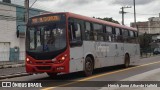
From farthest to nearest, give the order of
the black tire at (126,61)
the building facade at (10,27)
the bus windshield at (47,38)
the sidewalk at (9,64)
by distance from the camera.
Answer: the building facade at (10,27) → the sidewalk at (9,64) → the black tire at (126,61) → the bus windshield at (47,38)

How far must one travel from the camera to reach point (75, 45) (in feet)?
54.0

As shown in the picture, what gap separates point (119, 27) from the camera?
75.3 feet

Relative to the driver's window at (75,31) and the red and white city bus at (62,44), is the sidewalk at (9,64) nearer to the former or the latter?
the red and white city bus at (62,44)

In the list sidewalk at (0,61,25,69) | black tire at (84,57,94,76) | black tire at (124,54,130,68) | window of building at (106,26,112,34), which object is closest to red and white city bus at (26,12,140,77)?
black tire at (84,57,94,76)

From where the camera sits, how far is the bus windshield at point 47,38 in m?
15.7

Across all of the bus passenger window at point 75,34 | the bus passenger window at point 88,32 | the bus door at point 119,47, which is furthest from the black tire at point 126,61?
the bus passenger window at point 75,34

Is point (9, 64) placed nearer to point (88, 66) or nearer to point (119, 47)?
point (119, 47)

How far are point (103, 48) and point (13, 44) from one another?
871 inches

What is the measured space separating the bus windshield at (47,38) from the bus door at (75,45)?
48 centimetres

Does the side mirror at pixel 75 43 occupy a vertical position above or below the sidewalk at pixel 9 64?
above

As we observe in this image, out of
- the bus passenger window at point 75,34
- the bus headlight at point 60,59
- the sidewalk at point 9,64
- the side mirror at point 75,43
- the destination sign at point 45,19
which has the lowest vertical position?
the sidewalk at point 9,64

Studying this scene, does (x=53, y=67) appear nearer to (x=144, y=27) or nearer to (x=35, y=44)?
(x=35, y=44)

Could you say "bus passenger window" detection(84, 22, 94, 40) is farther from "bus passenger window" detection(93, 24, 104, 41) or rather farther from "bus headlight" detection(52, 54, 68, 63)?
"bus headlight" detection(52, 54, 68, 63)

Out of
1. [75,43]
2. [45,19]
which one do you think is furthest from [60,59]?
[45,19]
